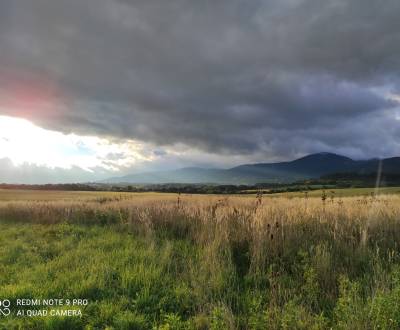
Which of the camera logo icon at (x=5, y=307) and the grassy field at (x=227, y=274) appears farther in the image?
the camera logo icon at (x=5, y=307)

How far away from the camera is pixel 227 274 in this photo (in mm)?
5531

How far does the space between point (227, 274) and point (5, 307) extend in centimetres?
351

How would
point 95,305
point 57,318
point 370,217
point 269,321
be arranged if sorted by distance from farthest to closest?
point 370,217
point 95,305
point 57,318
point 269,321

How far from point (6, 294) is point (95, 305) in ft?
5.27

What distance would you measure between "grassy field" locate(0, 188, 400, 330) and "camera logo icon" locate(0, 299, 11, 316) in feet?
0.38

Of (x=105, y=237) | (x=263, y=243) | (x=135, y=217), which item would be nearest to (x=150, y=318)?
(x=263, y=243)

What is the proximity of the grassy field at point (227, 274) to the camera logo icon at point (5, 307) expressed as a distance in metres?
0.11

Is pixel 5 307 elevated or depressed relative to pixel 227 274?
depressed

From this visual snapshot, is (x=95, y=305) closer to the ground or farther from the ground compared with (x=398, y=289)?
closer to the ground

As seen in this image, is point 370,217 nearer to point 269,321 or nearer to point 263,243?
point 263,243

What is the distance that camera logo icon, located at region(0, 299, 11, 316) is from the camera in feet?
15.1

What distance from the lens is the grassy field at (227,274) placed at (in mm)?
4051

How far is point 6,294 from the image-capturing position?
16.7 ft

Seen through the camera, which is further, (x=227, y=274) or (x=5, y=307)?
(x=227, y=274)
